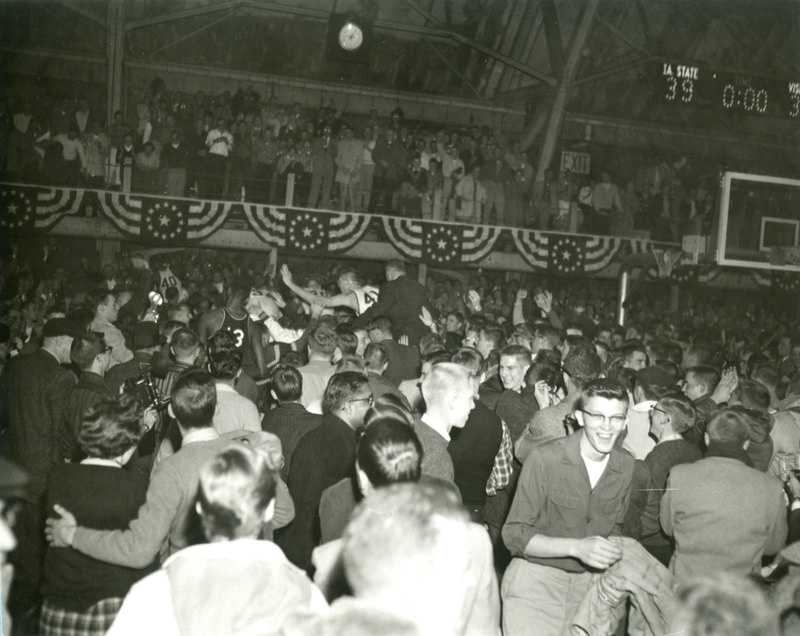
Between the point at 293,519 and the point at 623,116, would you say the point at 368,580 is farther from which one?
the point at 623,116

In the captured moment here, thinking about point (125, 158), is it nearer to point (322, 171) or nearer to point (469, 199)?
point (322, 171)

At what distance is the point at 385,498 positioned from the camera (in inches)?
76.7

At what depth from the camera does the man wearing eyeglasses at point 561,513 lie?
365 cm

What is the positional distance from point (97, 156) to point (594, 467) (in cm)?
1277

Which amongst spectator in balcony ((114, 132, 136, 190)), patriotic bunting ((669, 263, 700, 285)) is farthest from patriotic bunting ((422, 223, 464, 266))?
spectator in balcony ((114, 132, 136, 190))

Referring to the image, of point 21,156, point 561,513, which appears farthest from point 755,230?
point 21,156

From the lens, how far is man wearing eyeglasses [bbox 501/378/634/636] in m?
3.65

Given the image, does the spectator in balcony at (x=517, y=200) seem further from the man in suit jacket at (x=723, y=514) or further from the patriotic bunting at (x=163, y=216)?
the man in suit jacket at (x=723, y=514)

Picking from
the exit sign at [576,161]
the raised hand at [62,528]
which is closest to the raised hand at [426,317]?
the raised hand at [62,528]

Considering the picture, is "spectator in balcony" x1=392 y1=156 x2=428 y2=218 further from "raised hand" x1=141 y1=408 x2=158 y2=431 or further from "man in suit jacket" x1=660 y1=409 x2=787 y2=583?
"man in suit jacket" x1=660 y1=409 x2=787 y2=583

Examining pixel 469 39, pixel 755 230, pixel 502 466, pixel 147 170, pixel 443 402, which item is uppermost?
pixel 469 39

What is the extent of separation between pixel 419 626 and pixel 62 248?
1518cm

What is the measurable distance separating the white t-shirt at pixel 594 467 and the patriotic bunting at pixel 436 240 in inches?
449

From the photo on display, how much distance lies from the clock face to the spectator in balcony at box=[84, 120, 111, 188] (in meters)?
5.14
